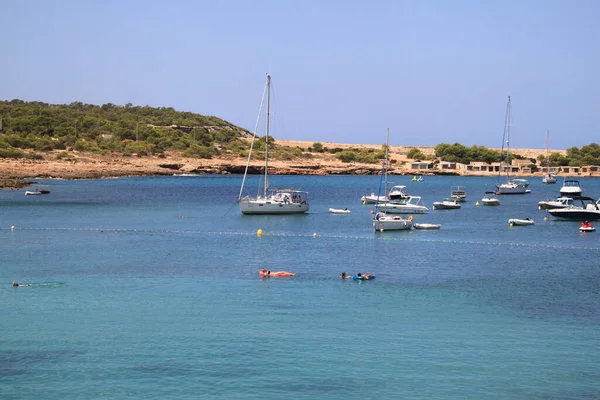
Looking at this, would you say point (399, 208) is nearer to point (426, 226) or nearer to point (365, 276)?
point (426, 226)

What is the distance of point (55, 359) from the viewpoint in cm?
3050

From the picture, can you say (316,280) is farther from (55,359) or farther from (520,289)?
(55,359)

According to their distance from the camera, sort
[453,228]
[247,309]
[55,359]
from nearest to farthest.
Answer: [55,359] → [247,309] → [453,228]

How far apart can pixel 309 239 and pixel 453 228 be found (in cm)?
1775

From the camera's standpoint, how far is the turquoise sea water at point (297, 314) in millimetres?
28547

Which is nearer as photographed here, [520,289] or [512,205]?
[520,289]

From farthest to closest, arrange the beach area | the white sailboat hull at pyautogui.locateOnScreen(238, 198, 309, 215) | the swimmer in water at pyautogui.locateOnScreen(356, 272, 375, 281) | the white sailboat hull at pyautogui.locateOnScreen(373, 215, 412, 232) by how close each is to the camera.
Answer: the beach area < the white sailboat hull at pyautogui.locateOnScreen(238, 198, 309, 215) < the white sailboat hull at pyautogui.locateOnScreen(373, 215, 412, 232) < the swimmer in water at pyautogui.locateOnScreen(356, 272, 375, 281)

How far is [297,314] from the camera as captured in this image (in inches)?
1489

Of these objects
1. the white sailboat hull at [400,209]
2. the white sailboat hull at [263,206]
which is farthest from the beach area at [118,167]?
the white sailboat hull at [400,209]

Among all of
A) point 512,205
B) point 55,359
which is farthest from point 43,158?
point 55,359

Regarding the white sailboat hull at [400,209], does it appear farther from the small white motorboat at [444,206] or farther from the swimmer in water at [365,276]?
the swimmer in water at [365,276]

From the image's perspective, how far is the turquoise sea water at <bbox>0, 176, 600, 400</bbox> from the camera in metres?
28.5

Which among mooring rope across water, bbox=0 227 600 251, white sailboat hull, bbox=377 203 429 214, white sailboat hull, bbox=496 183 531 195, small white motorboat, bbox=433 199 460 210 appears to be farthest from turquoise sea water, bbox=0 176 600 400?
white sailboat hull, bbox=496 183 531 195

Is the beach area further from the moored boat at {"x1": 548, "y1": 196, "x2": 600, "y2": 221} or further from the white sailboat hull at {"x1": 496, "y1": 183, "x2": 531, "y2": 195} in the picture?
the moored boat at {"x1": 548, "y1": 196, "x2": 600, "y2": 221}
